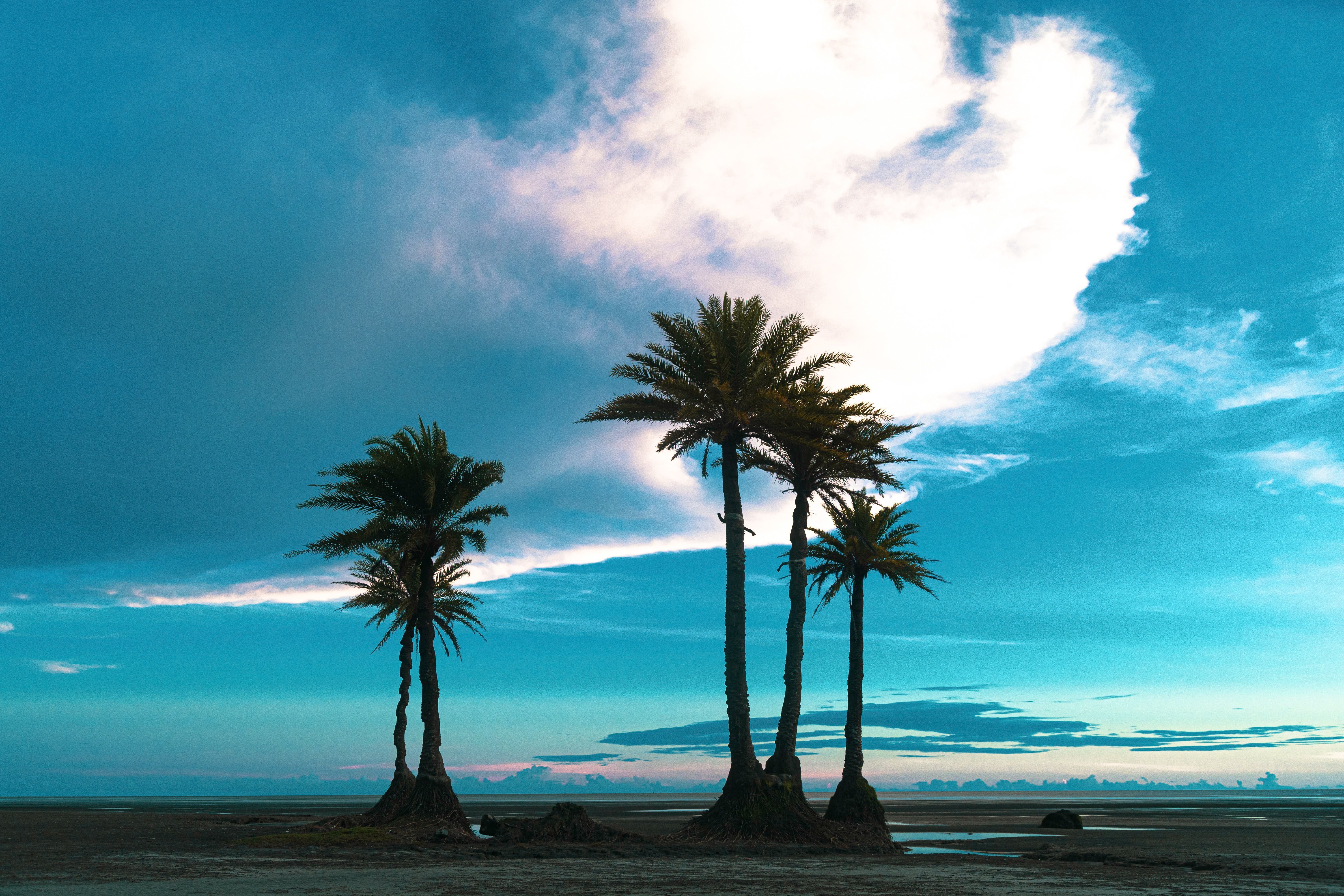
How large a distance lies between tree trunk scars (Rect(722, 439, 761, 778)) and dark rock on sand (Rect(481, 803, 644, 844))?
12.8 ft

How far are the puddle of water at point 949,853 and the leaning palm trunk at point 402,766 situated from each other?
16481mm

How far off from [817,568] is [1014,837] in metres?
12.3

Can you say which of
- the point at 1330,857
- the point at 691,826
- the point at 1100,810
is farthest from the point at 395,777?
the point at 1100,810

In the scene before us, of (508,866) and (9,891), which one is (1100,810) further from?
(9,891)

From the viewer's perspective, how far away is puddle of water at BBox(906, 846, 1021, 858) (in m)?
25.2

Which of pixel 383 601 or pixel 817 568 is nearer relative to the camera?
pixel 817 568

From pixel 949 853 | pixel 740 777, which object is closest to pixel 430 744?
pixel 740 777

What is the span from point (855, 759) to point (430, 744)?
50.8ft

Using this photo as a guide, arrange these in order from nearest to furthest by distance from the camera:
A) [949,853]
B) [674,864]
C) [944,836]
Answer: [674,864] < [949,853] < [944,836]

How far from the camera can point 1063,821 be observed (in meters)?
43.8

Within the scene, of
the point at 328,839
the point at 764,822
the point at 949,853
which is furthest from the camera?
the point at 328,839

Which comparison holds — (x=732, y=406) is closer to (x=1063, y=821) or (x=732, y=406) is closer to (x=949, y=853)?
(x=949, y=853)

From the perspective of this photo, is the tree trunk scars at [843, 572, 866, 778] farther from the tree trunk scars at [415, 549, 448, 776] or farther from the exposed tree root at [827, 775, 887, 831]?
the tree trunk scars at [415, 549, 448, 776]

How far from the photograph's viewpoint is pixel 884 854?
25.3 meters
